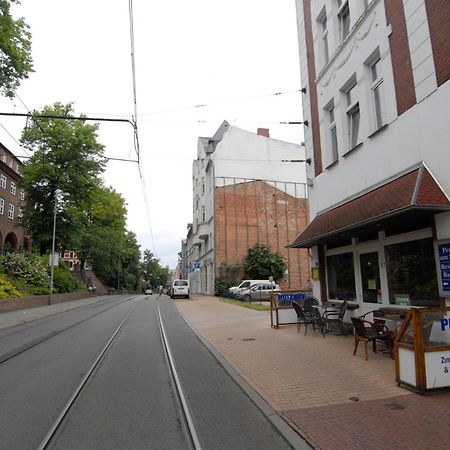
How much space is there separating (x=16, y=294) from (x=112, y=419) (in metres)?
21.8

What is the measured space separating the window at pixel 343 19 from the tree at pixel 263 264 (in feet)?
93.0

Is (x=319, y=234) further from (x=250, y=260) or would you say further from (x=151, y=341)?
(x=250, y=260)

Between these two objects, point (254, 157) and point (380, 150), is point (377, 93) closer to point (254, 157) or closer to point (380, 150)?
point (380, 150)

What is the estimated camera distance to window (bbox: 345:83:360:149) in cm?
1218

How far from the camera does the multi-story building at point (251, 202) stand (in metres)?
41.7

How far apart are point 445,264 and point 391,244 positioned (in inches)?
79.2

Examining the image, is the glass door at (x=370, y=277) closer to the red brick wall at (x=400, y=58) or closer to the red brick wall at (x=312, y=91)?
the red brick wall at (x=400, y=58)

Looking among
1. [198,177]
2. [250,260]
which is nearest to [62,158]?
[250,260]

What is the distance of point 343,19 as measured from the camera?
13.2 metres

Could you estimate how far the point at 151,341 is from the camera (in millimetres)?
11875

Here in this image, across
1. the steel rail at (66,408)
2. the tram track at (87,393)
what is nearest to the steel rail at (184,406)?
the tram track at (87,393)

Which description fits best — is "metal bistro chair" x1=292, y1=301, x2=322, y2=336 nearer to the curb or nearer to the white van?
the curb

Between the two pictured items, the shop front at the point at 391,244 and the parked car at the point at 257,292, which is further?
the parked car at the point at 257,292

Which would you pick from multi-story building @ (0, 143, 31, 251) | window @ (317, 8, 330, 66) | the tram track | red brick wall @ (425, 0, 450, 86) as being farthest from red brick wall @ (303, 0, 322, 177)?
multi-story building @ (0, 143, 31, 251)
